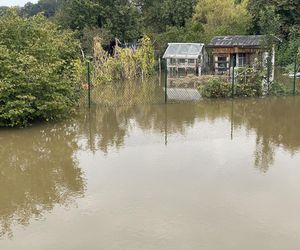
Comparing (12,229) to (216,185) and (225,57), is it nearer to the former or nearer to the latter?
(216,185)

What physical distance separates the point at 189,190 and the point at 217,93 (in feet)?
30.8

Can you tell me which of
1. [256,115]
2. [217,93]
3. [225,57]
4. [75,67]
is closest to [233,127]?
[256,115]

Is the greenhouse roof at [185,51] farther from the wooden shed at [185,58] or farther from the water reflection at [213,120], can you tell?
the water reflection at [213,120]

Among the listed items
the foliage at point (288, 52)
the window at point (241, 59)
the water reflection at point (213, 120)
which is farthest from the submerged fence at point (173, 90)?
the foliage at point (288, 52)

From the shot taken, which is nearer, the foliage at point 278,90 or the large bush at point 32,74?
the large bush at point 32,74

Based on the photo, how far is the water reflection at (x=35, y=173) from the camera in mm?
6973

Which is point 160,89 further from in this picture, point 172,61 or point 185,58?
point 172,61

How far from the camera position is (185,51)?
25047mm

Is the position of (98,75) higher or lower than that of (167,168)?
higher

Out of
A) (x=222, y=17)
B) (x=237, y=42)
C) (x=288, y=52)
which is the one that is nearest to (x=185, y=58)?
(x=237, y=42)

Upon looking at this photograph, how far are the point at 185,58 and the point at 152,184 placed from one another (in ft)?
57.8

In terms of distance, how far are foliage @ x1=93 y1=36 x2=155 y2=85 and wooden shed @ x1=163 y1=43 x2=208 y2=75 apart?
107 centimetres

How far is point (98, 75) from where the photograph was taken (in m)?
20.5

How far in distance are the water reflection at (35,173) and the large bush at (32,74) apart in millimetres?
547
